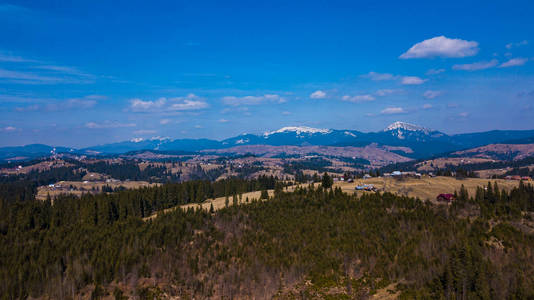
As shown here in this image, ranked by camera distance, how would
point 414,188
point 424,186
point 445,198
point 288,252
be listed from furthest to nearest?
point 424,186, point 414,188, point 445,198, point 288,252

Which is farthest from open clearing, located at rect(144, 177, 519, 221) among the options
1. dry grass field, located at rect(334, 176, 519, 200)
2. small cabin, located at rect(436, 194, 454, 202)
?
small cabin, located at rect(436, 194, 454, 202)

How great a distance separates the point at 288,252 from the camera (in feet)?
331

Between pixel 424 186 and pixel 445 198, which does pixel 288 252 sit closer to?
pixel 445 198

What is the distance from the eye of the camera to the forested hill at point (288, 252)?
258 feet

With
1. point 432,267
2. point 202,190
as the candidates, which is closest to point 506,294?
point 432,267

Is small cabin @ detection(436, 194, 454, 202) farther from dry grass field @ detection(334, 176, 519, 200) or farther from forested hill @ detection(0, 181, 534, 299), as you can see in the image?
forested hill @ detection(0, 181, 534, 299)

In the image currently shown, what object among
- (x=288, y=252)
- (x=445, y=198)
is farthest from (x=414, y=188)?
(x=288, y=252)

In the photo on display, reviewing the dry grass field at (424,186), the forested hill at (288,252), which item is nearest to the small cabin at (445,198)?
the dry grass field at (424,186)

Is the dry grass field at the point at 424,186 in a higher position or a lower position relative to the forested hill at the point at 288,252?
higher

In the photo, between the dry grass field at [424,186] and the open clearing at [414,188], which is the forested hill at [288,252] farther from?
the dry grass field at [424,186]

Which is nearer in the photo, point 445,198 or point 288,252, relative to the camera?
point 288,252

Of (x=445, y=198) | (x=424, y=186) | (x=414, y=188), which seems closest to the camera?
(x=445, y=198)

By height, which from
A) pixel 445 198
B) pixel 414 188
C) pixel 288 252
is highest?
pixel 414 188

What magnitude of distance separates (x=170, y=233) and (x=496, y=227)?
104 meters
